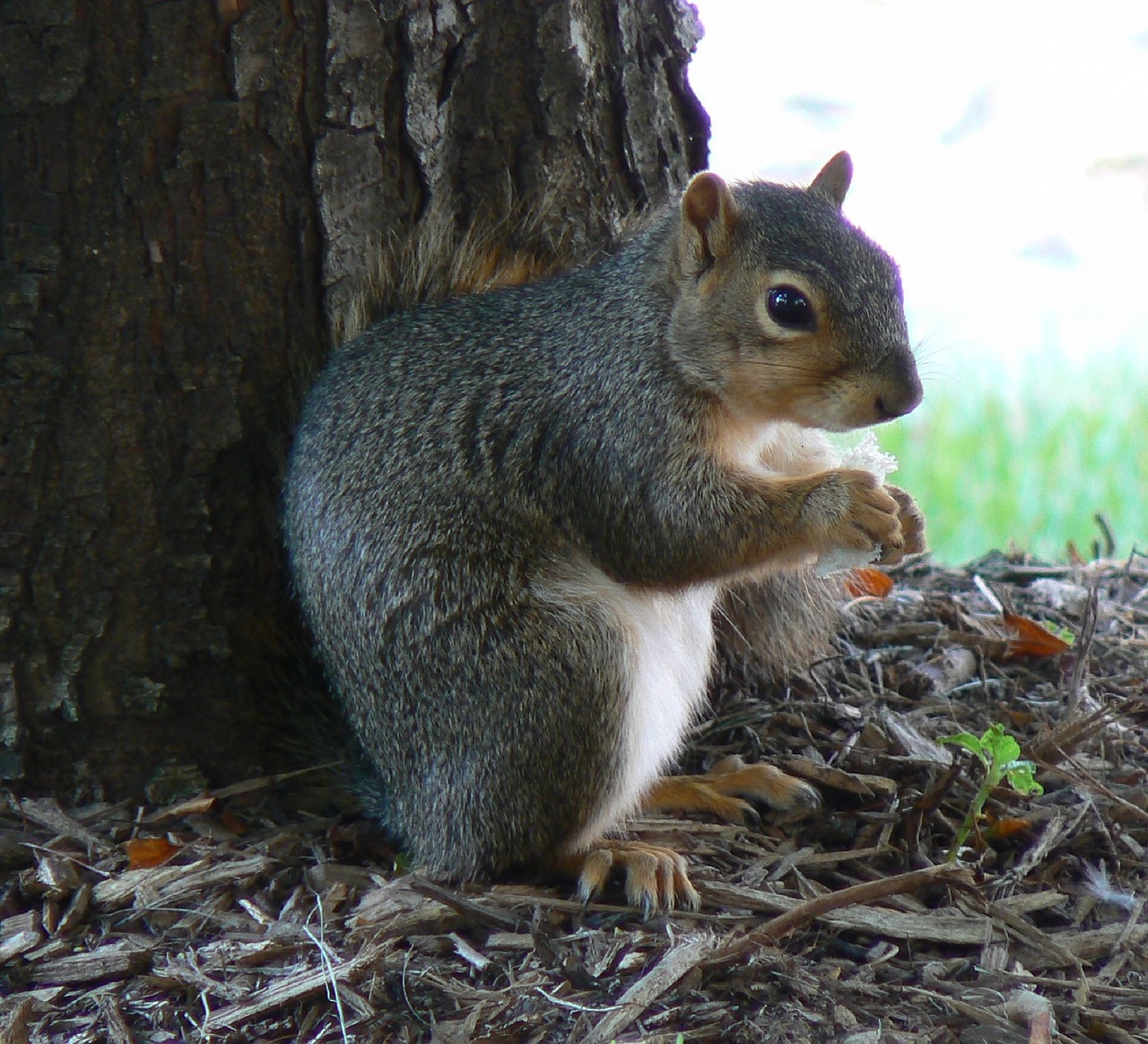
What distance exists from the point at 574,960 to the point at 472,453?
69cm

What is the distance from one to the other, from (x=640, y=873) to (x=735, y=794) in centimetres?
31

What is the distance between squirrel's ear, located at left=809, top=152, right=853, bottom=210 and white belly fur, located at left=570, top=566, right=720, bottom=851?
0.63 metres

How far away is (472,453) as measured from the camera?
173 centimetres

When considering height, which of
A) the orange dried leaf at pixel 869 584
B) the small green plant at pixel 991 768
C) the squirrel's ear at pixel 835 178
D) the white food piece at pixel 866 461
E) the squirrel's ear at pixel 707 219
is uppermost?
the squirrel's ear at pixel 835 178

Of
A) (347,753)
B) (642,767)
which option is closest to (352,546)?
(347,753)

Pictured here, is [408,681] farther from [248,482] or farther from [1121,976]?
[1121,976]

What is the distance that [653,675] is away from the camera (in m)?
1.71

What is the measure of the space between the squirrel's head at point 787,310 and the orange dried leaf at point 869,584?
2.28 ft

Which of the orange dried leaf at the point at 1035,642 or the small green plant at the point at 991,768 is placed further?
the orange dried leaf at the point at 1035,642

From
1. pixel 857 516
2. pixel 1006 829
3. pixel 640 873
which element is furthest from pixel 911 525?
pixel 640 873

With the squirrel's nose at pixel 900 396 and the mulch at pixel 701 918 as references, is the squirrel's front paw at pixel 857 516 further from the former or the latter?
the mulch at pixel 701 918

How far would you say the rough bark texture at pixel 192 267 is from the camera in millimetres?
1628

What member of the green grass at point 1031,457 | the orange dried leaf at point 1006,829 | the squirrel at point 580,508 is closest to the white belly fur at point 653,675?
the squirrel at point 580,508

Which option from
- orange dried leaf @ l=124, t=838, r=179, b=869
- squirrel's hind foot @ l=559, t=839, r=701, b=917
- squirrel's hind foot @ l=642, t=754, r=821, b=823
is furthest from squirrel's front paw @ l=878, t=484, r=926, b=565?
orange dried leaf @ l=124, t=838, r=179, b=869
